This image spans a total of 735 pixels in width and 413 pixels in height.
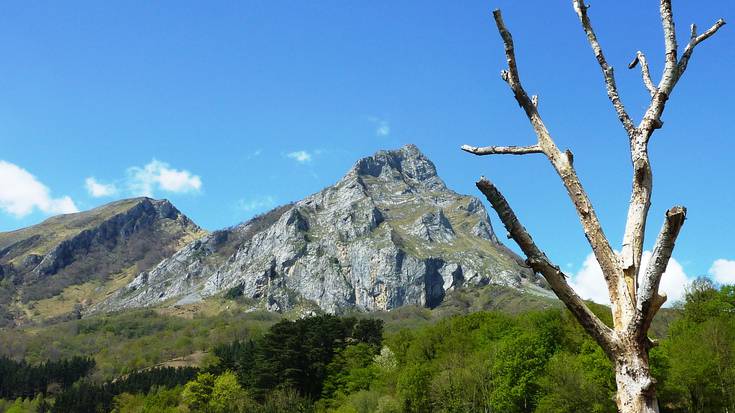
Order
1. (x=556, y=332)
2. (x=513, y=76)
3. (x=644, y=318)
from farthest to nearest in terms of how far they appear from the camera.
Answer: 1. (x=556, y=332)
2. (x=513, y=76)
3. (x=644, y=318)

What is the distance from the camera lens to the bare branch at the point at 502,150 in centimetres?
688

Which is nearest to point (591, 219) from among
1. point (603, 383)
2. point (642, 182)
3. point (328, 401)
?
point (642, 182)

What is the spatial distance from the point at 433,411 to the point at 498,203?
62766 mm

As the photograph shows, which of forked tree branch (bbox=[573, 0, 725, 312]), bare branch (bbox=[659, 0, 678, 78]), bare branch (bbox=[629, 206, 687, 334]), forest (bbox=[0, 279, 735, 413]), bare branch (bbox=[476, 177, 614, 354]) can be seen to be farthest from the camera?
forest (bbox=[0, 279, 735, 413])

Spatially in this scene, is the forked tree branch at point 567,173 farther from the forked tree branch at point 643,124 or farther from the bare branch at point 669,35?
the bare branch at point 669,35

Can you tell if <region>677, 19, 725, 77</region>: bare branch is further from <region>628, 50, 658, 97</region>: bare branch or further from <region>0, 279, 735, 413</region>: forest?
<region>0, 279, 735, 413</region>: forest

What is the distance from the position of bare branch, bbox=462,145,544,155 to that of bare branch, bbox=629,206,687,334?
178 cm

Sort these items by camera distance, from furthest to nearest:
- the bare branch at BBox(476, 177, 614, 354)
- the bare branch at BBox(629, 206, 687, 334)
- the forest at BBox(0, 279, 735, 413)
Answer: the forest at BBox(0, 279, 735, 413) < the bare branch at BBox(476, 177, 614, 354) < the bare branch at BBox(629, 206, 687, 334)

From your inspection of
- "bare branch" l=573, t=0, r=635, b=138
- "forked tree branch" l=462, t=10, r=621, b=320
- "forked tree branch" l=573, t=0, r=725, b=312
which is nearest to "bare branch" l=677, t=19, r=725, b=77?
"forked tree branch" l=573, t=0, r=725, b=312

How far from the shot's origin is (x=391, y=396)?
69062 mm

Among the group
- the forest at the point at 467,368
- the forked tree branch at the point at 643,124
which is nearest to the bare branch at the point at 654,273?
the forked tree branch at the point at 643,124

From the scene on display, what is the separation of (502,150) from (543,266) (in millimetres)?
1721

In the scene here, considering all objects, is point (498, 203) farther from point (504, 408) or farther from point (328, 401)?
point (328, 401)

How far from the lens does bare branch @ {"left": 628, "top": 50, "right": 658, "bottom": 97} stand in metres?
6.94
